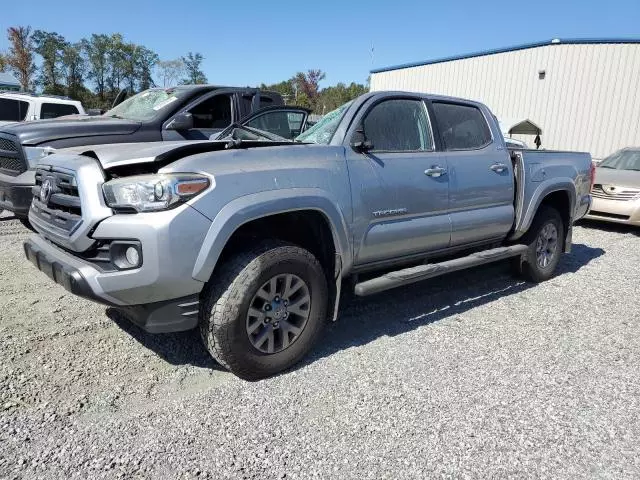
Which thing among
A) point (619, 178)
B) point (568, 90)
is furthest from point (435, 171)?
point (568, 90)

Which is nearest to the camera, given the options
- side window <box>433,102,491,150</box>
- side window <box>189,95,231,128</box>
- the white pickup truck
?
side window <box>433,102,491,150</box>

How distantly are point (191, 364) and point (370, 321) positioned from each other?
159 centimetres

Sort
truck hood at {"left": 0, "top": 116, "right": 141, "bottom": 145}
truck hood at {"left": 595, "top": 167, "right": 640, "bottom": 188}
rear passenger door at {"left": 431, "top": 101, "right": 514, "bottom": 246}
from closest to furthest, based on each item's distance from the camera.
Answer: rear passenger door at {"left": 431, "top": 101, "right": 514, "bottom": 246} < truck hood at {"left": 0, "top": 116, "right": 141, "bottom": 145} < truck hood at {"left": 595, "top": 167, "right": 640, "bottom": 188}

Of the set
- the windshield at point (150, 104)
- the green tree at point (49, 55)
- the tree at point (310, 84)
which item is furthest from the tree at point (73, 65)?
the windshield at point (150, 104)

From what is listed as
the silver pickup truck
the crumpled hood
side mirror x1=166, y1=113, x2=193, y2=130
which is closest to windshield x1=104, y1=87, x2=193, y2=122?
side mirror x1=166, y1=113, x2=193, y2=130

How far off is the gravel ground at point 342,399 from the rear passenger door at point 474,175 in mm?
828

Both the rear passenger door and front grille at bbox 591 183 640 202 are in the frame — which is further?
front grille at bbox 591 183 640 202

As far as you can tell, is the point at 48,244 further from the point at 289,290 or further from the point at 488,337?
the point at 488,337

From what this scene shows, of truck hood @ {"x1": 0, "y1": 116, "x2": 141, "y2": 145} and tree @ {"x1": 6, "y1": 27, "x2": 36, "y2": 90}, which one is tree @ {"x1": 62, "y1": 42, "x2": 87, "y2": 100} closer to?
tree @ {"x1": 6, "y1": 27, "x2": 36, "y2": 90}

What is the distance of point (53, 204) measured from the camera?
10.7 feet

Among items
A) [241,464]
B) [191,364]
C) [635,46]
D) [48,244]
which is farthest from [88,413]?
[635,46]

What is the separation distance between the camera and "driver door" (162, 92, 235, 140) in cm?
662

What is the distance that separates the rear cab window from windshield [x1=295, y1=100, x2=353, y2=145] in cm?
897

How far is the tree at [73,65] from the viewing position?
50781 mm
